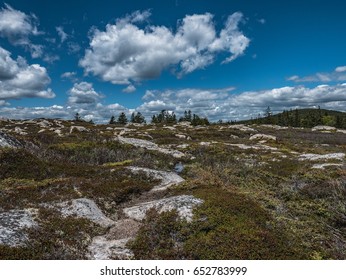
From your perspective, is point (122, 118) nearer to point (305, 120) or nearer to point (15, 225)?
point (305, 120)

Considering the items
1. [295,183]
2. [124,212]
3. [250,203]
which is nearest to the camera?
[250,203]

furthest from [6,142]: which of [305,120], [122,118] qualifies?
[305,120]

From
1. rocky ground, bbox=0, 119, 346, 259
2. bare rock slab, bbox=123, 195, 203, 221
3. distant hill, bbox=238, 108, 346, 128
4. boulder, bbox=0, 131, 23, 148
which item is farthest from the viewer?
distant hill, bbox=238, 108, 346, 128

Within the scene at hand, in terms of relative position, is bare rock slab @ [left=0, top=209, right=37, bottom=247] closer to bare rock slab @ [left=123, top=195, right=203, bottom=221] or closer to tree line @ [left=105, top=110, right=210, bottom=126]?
bare rock slab @ [left=123, top=195, right=203, bottom=221]

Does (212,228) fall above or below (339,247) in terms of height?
above

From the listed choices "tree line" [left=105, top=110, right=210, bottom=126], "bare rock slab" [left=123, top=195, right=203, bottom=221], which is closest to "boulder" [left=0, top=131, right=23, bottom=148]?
"bare rock slab" [left=123, top=195, right=203, bottom=221]

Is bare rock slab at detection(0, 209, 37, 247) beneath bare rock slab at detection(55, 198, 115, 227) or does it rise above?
above

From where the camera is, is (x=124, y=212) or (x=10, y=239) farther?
(x=124, y=212)

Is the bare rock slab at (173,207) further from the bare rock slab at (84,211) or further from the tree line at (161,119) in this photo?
the tree line at (161,119)

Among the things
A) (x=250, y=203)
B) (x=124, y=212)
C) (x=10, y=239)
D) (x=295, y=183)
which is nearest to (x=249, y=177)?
(x=295, y=183)

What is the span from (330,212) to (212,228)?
6.60 meters

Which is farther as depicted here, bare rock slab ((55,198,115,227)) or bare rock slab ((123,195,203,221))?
bare rock slab ((55,198,115,227))
